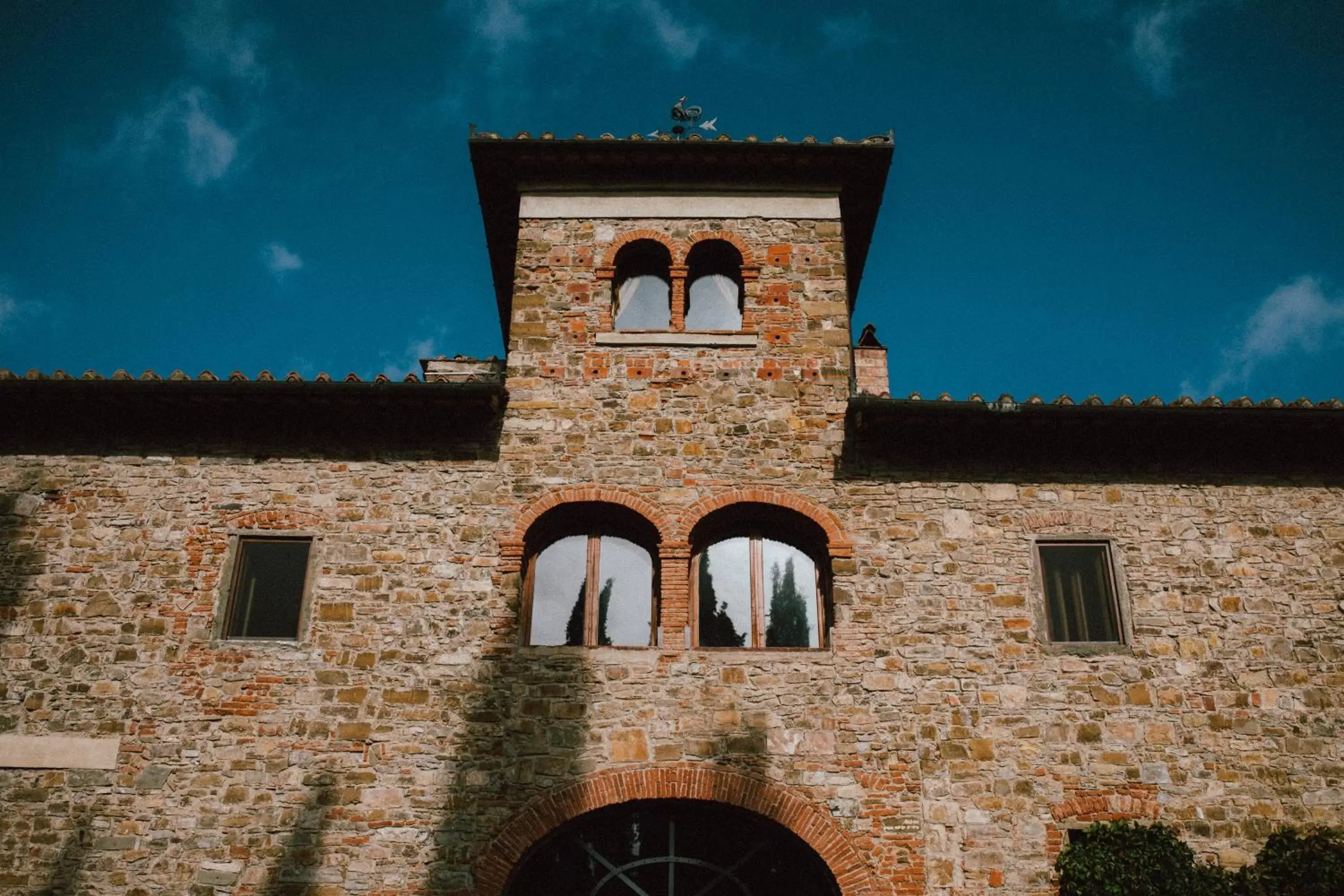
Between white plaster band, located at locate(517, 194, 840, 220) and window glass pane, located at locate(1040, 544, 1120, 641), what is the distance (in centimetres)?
487

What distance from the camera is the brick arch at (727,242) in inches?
437

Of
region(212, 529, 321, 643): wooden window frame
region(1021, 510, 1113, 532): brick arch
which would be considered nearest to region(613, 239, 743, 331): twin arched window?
region(1021, 510, 1113, 532): brick arch

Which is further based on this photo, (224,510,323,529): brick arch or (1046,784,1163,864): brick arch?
(224,510,323,529): brick arch

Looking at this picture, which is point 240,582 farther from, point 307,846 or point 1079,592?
point 1079,592

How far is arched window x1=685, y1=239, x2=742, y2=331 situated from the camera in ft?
36.4

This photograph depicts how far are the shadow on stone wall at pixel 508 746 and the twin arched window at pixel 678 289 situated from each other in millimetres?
4053

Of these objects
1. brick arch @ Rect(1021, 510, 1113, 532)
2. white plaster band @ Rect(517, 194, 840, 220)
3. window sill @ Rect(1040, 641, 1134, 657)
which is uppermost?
white plaster band @ Rect(517, 194, 840, 220)

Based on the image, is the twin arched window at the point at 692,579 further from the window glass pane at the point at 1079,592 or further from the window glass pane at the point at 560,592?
the window glass pane at the point at 1079,592

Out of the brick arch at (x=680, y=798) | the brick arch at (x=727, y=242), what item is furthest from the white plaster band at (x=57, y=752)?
the brick arch at (x=727, y=242)

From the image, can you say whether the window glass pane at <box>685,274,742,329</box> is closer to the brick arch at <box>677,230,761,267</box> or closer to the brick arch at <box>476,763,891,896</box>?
the brick arch at <box>677,230,761,267</box>

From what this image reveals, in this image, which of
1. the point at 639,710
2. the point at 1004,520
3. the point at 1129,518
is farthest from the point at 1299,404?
the point at 639,710

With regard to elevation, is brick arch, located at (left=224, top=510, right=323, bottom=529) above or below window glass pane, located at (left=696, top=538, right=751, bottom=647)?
above

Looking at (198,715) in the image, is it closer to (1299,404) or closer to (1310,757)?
(1310,757)

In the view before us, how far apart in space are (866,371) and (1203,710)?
16.7 ft
